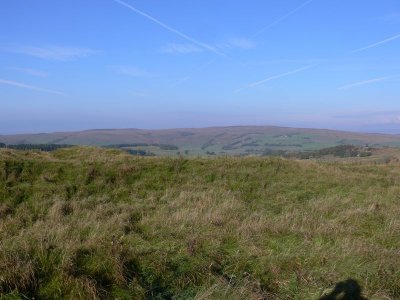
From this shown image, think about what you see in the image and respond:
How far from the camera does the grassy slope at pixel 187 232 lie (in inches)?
216

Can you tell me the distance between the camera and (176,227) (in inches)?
321

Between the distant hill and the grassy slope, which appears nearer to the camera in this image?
the grassy slope

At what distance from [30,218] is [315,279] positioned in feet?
23.1

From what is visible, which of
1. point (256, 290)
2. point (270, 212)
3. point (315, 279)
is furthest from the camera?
point (270, 212)

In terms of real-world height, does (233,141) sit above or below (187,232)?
below

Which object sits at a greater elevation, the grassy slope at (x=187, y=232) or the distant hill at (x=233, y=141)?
the grassy slope at (x=187, y=232)

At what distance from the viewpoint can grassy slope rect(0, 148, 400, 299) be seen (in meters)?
5.48

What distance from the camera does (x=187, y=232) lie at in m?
7.86

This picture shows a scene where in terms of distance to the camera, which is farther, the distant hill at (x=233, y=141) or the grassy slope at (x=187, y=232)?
the distant hill at (x=233, y=141)

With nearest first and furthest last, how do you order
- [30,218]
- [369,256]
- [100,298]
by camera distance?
1. [100,298]
2. [369,256]
3. [30,218]

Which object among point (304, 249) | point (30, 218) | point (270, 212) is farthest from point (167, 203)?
point (304, 249)

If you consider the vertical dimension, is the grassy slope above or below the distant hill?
above

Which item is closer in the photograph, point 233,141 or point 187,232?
point 187,232

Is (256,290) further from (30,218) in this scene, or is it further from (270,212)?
(30,218)
